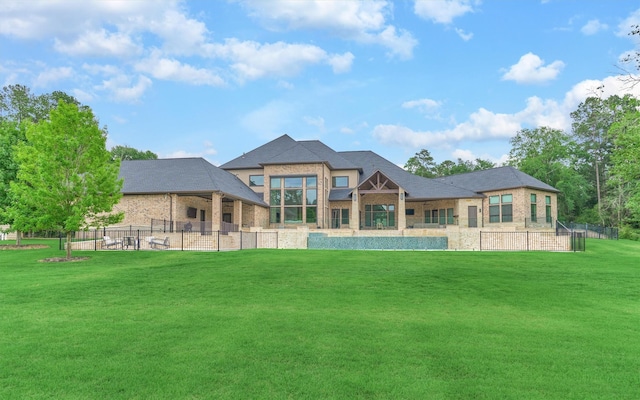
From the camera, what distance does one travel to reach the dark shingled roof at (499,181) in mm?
37219

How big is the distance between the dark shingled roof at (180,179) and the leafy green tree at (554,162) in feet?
123

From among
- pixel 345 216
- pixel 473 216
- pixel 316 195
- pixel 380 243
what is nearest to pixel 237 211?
pixel 316 195

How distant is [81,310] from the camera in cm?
960

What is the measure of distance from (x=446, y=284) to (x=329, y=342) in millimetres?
7154

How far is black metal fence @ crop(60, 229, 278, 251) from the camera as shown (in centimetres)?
2486

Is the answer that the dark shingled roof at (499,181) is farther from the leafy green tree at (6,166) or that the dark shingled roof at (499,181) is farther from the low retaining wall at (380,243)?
the leafy green tree at (6,166)

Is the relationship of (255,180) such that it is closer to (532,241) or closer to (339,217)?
(339,217)

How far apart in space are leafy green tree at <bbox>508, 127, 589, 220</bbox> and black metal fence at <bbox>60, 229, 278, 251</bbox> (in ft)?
134

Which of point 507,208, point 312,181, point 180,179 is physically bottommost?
point 507,208

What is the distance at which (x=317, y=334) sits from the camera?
7.66m

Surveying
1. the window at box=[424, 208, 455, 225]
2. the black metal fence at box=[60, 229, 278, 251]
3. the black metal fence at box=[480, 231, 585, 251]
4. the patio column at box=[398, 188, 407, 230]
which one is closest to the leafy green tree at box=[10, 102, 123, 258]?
the black metal fence at box=[60, 229, 278, 251]

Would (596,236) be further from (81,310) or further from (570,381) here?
(81,310)

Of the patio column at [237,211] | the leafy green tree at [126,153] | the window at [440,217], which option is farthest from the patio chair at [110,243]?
the leafy green tree at [126,153]

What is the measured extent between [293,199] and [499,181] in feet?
62.7
